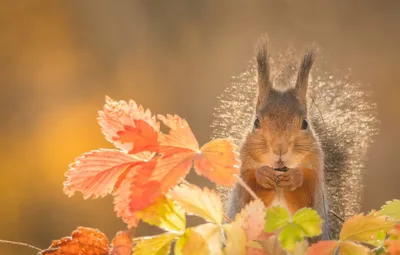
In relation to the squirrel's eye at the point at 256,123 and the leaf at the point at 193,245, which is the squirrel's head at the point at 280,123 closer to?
the squirrel's eye at the point at 256,123

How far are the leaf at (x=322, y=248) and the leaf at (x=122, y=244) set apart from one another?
8cm

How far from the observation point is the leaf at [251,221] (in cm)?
24

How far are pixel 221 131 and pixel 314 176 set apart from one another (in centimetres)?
19

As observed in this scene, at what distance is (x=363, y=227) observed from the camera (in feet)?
0.81

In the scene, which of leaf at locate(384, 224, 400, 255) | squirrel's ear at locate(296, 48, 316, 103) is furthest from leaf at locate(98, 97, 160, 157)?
squirrel's ear at locate(296, 48, 316, 103)

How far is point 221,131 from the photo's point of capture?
0.86 m

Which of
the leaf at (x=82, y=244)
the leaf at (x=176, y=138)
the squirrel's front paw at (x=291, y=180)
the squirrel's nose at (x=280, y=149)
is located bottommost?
the leaf at (x=82, y=244)

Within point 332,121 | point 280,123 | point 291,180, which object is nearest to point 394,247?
point 291,180

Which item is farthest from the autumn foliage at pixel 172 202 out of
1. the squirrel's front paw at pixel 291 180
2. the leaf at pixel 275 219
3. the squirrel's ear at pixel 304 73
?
the squirrel's ear at pixel 304 73

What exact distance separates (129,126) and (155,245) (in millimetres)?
54

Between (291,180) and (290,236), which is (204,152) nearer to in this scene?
(290,236)

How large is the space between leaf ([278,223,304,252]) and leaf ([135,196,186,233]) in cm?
4

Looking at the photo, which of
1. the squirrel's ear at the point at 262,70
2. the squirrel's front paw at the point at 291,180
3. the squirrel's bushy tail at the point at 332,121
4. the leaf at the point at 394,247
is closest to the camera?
the leaf at the point at 394,247

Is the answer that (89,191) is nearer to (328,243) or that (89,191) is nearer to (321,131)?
(328,243)
